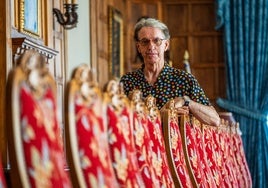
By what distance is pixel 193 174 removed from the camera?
380 cm

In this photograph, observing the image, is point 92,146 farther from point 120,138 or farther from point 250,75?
point 250,75

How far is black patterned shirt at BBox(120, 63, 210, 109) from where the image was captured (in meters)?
4.50

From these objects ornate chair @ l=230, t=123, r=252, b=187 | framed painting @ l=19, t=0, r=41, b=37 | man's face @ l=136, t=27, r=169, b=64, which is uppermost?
framed painting @ l=19, t=0, r=41, b=37

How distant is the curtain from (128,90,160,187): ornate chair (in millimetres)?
7871

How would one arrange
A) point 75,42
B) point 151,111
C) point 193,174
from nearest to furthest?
point 151,111 → point 193,174 → point 75,42

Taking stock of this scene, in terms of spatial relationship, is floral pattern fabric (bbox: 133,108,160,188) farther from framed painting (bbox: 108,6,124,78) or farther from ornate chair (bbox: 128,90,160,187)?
framed painting (bbox: 108,6,124,78)

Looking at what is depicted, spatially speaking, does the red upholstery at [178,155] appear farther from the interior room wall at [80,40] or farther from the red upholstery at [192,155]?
the interior room wall at [80,40]

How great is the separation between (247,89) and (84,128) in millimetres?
8778

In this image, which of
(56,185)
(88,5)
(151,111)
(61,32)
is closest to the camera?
(56,185)

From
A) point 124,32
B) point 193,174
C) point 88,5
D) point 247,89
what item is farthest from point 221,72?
point 193,174

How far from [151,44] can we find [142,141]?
203cm

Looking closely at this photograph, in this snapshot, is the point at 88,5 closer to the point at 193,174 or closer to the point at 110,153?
the point at 193,174

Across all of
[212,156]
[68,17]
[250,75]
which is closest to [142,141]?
[212,156]

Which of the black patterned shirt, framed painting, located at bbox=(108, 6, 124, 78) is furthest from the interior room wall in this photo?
the black patterned shirt
